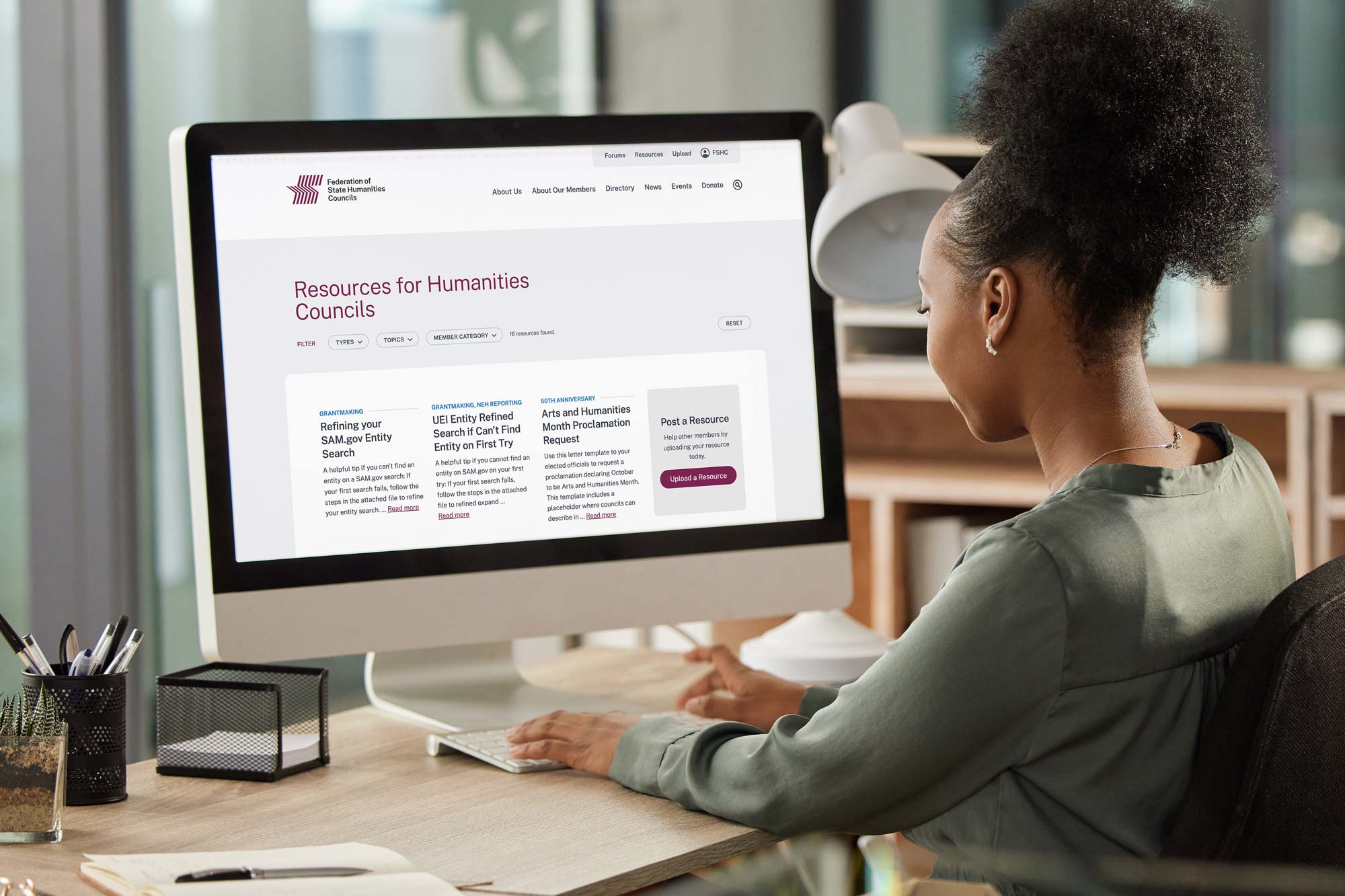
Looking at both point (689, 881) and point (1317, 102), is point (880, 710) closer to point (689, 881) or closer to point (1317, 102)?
point (689, 881)

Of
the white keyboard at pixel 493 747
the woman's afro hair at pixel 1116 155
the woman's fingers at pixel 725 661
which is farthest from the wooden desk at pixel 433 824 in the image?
the woman's afro hair at pixel 1116 155

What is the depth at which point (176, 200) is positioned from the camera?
1168 millimetres

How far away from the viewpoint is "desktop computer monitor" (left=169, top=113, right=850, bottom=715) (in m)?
1.17

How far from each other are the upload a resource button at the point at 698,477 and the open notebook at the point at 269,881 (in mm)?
443

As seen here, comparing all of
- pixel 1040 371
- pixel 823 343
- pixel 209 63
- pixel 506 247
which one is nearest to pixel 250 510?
pixel 506 247

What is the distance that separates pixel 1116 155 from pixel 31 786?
0.87 meters

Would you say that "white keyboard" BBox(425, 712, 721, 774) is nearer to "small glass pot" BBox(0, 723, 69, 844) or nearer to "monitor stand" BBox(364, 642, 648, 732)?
"monitor stand" BBox(364, 642, 648, 732)

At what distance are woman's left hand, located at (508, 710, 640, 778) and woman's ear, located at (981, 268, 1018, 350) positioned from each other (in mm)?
427

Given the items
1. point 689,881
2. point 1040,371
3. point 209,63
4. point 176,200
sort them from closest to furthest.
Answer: point 689,881, point 1040,371, point 176,200, point 209,63

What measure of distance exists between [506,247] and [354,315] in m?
0.14

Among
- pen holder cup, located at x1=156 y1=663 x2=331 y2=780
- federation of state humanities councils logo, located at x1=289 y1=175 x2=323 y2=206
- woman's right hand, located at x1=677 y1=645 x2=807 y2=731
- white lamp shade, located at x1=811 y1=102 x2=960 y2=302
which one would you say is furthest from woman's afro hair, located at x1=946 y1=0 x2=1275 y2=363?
pen holder cup, located at x1=156 y1=663 x2=331 y2=780

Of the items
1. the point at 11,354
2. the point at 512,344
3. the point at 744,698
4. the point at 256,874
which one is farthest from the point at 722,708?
the point at 11,354

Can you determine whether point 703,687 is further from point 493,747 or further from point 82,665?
point 82,665

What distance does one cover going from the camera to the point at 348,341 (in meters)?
1.20
